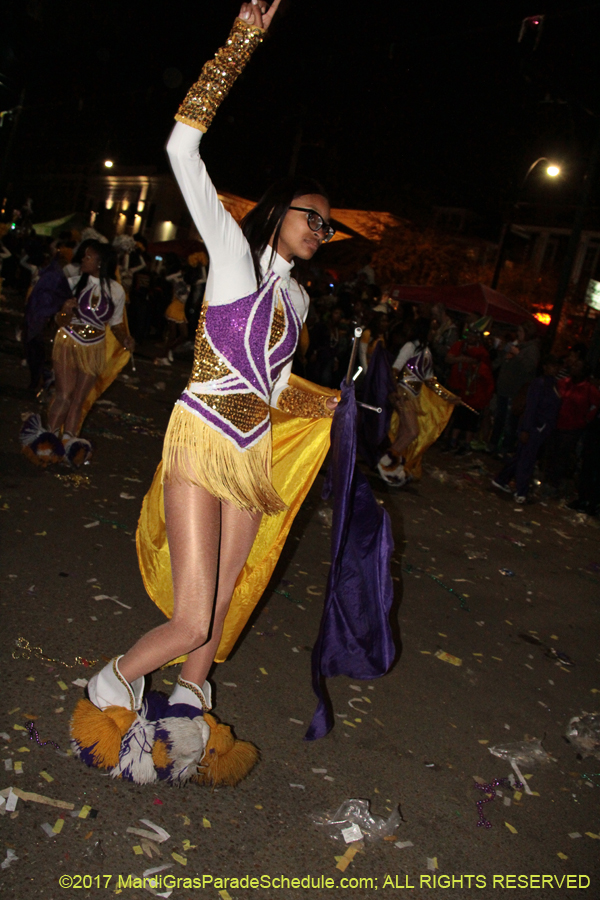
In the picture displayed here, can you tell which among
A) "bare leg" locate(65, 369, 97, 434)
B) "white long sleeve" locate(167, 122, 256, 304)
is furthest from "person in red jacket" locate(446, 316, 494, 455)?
"white long sleeve" locate(167, 122, 256, 304)

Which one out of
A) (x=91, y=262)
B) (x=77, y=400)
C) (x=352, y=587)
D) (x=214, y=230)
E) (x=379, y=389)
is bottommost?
(x=77, y=400)

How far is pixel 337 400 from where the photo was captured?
10.3 feet

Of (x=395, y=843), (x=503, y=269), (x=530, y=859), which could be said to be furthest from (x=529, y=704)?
(x=503, y=269)

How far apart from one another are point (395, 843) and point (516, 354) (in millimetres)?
10292

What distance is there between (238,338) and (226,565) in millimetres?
886

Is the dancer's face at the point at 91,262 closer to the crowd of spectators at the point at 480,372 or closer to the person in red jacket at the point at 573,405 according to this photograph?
the crowd of spectators at the point at 480,372

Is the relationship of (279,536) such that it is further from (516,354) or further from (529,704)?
(516,354)

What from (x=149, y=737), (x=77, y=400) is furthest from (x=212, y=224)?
(x=77, y=400)

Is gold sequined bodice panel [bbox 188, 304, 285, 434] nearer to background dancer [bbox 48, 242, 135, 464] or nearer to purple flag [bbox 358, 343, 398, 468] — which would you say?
background dancer [bbox 48, 242, 135, 464]

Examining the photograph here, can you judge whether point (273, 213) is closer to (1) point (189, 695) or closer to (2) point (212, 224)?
(2) point (212, 224)

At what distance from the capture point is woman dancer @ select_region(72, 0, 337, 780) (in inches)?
102

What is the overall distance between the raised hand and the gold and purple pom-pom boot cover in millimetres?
2311

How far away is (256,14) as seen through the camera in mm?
2436

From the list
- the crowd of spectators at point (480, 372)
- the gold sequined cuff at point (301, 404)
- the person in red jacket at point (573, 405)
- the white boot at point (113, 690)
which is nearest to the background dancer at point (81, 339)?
the crowd of spectators at point (480, 372)
